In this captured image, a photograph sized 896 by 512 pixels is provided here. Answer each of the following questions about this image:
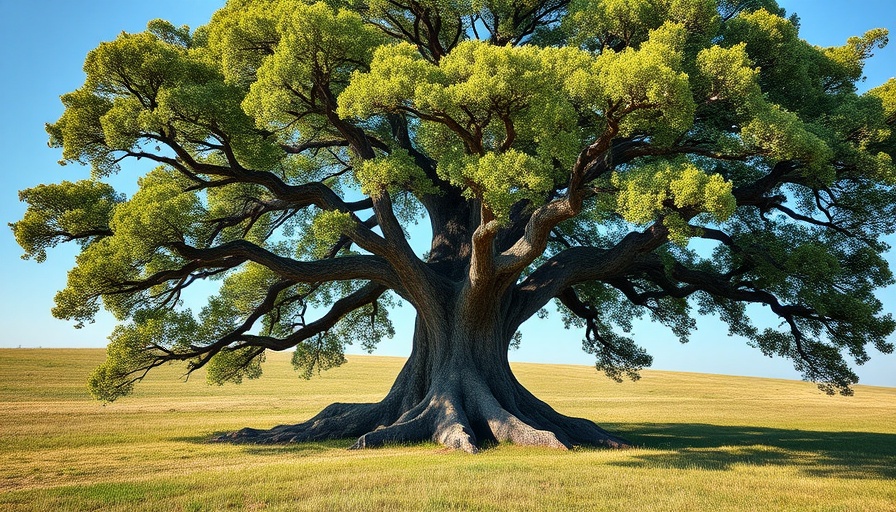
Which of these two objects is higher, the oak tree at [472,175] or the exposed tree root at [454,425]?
the oak tree at [472,175]

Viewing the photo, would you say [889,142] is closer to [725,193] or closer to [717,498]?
[725,193]

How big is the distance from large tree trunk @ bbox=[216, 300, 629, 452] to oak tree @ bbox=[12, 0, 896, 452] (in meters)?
0.08

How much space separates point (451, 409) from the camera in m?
15.7

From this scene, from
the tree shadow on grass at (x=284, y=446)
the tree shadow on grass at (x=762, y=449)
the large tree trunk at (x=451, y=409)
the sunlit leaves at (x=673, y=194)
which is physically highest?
the sunlit leaves at (x=673, y=194)

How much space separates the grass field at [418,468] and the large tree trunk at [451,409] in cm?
100

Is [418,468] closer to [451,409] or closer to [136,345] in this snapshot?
[451,409]

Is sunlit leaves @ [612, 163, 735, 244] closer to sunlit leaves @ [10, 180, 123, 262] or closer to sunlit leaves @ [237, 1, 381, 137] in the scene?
sunlit leaves @ [237, 1, 381, 137]

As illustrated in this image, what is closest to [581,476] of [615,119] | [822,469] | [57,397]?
[822,469]

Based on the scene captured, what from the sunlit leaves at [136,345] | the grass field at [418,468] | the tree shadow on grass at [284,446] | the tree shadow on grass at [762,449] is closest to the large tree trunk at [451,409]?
the tree shadow on grass at [284,446]

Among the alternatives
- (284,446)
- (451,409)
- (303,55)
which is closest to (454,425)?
(451,409)

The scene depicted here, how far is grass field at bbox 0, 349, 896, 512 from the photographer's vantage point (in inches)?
316

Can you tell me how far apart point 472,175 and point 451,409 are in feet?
22.5

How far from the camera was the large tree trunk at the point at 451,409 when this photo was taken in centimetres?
1505

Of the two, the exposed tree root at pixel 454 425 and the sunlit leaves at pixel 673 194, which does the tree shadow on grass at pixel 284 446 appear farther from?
the sunlit leaves at pixel 673 194
